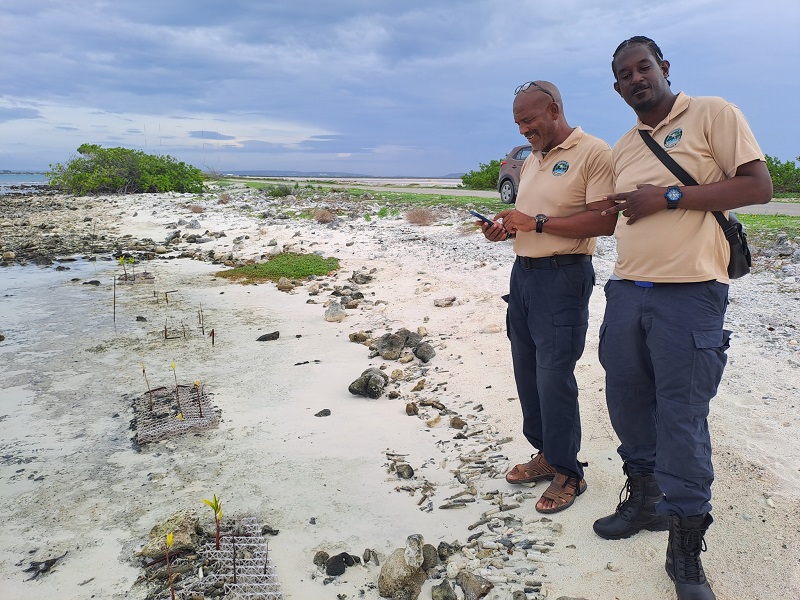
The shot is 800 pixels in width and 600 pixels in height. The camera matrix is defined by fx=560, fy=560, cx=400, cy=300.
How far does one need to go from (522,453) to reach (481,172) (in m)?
24.6

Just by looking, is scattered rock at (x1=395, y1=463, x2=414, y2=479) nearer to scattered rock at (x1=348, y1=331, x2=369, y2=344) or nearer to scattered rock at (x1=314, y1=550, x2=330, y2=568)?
scattered rock at (x1=314, y1=550, x2=330, y2=568)

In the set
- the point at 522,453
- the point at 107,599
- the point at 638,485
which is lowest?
the point at 107,599

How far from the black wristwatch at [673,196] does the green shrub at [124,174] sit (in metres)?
29.8

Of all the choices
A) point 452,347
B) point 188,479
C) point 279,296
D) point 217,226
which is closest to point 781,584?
point 188,479

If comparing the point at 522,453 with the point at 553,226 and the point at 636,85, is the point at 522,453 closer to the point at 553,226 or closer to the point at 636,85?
the point at 553,226

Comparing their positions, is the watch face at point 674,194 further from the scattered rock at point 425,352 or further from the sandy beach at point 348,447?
the scattered rock at point 425,352

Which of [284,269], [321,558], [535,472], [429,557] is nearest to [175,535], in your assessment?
[321,558]

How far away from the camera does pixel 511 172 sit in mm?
14797

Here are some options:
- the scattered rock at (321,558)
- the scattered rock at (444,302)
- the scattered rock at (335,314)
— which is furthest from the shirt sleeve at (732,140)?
the scattered rock at (335,314)

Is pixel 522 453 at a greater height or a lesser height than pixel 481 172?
lesser

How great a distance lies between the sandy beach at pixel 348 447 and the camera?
275 cm

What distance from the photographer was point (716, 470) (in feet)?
10.8

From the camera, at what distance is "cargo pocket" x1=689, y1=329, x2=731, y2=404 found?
7.34ft

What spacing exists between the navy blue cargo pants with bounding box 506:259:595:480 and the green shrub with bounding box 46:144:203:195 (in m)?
29.0
